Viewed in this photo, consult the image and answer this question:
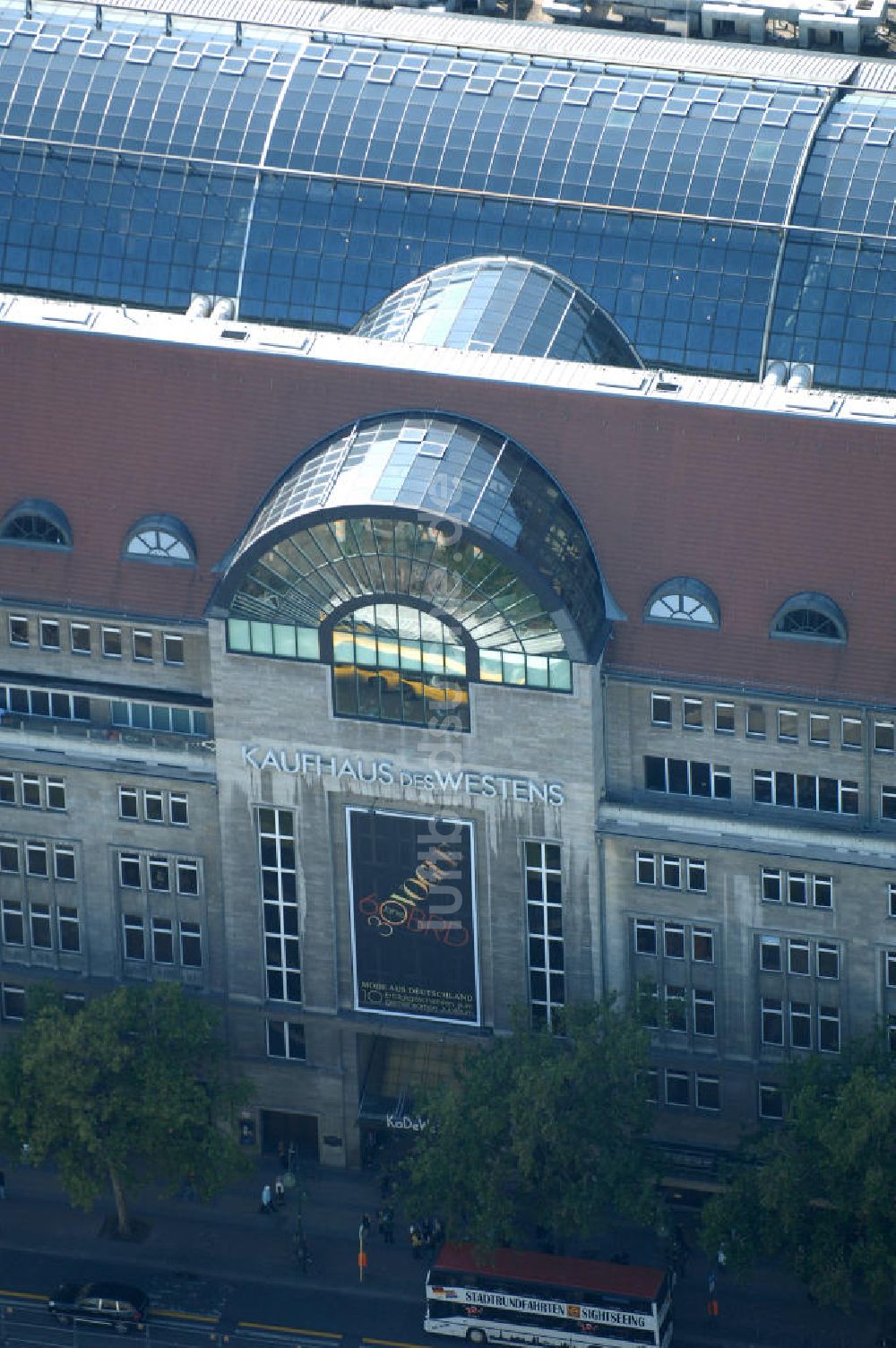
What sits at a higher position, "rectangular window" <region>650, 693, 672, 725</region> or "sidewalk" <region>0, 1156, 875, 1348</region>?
"rectangular window" <region>650, 693, 672, 725</region>

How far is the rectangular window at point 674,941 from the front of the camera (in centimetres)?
16812

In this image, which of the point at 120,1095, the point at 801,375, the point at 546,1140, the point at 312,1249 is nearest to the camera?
the point at 546,1140

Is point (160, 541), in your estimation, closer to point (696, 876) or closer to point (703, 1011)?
point (696, 876)

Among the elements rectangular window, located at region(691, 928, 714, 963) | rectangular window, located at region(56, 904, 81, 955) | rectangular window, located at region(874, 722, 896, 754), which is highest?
rectangular window, located at region(874, 722, 896, 754)

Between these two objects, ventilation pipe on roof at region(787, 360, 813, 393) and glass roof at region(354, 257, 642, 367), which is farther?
ventilation pipe on roof at region(787, 360, 813, 393)

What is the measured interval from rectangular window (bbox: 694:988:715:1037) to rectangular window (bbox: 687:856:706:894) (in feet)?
16.0

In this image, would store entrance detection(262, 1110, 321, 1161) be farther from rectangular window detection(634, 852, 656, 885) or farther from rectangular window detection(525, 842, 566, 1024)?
rectangular window detection(634, 852, 656, 885)

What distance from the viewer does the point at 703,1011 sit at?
16938 cm

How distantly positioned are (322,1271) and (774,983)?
23.9 metres

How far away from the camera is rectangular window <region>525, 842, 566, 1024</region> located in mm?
167500

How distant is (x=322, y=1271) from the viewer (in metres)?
171

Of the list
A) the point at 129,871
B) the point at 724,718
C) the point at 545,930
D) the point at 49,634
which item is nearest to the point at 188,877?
the point at 129,871

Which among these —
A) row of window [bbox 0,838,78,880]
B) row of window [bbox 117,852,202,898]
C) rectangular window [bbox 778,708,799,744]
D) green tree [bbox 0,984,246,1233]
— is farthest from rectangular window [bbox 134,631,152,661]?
rectangular window [bbox 778,708,799,744]

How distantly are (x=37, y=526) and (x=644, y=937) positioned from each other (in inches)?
1268
